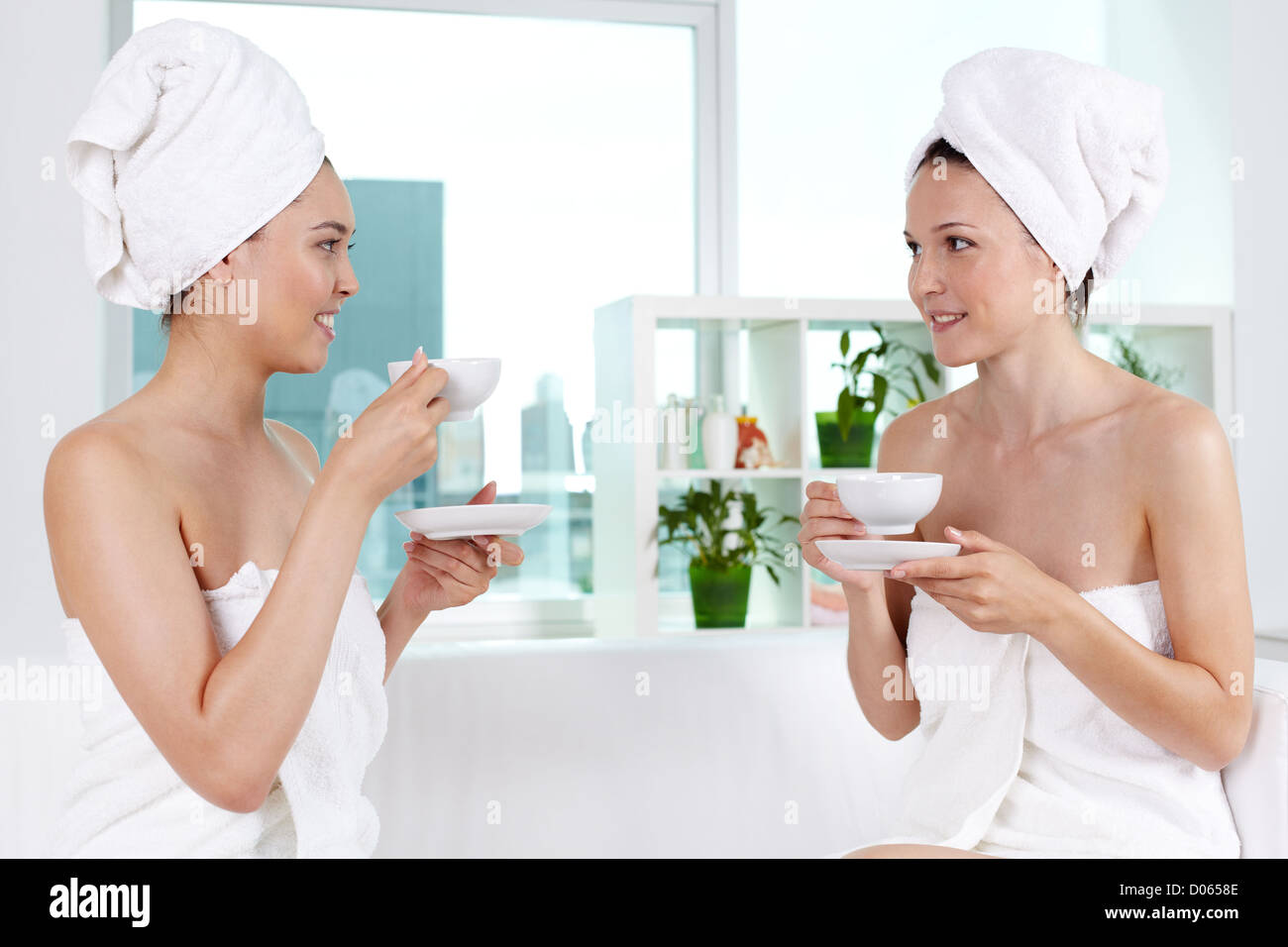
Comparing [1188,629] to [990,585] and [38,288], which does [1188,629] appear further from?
[38,288]

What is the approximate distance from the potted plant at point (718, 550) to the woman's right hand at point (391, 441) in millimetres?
2129

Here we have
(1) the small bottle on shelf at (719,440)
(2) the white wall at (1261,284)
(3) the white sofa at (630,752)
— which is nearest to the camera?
(3) the white sofa at (630,752)

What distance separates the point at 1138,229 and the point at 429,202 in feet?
8.61

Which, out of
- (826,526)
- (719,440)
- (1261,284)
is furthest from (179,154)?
(1261,284)

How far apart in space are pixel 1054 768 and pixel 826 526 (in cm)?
40

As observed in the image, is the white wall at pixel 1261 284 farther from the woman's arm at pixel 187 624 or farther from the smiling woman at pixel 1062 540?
the woman's arm at pixel 187 624

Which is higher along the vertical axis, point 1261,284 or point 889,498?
point 1261,284

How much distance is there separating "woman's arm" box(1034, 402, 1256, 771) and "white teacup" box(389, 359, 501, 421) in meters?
0.67

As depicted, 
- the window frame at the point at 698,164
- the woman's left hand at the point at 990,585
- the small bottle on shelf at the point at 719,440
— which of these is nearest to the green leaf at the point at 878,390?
the small bottle on shelf at the point at 719,440

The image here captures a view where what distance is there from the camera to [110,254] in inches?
50.6

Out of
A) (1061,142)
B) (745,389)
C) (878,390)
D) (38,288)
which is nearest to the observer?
(1061,142)

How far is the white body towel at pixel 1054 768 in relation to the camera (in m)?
1.34

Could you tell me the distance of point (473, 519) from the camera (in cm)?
131
